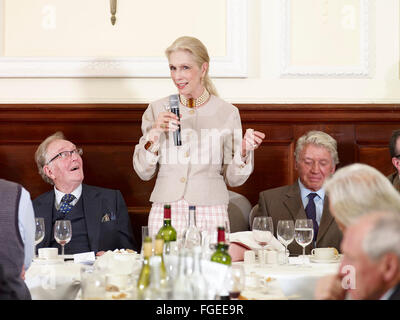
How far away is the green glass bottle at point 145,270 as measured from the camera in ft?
5.57

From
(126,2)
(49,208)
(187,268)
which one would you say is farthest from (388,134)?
(187,268)

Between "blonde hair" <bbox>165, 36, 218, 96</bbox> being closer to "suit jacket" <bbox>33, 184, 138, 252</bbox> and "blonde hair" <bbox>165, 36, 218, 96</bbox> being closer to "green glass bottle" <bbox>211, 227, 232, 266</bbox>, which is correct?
"suit jacket" <bbox>33, 184, 138, 252</bbox>

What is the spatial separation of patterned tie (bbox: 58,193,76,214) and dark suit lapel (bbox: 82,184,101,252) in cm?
8

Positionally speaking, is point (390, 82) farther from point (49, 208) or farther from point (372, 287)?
point (372, 287)

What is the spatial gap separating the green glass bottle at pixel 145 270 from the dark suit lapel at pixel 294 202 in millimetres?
1819

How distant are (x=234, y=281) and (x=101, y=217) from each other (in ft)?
6.17

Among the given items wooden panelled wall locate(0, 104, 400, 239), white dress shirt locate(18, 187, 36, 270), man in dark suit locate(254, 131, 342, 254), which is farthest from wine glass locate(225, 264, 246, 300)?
wooden panelled wall locate(0, 104, 400, 239)

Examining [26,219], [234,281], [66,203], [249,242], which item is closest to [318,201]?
[249,242]

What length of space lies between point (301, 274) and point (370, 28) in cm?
236

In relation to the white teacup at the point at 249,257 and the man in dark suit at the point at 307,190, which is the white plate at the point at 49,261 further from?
the man in dark suit at the point at 307,190

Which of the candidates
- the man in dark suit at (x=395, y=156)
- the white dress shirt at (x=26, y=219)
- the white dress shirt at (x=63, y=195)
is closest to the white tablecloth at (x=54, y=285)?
the white dress shirt at (x=26, y=219)

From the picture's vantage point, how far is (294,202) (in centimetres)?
355

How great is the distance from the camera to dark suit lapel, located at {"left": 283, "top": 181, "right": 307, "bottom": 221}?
11.5 feet

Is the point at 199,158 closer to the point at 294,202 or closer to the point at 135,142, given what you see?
the point at 294,202
